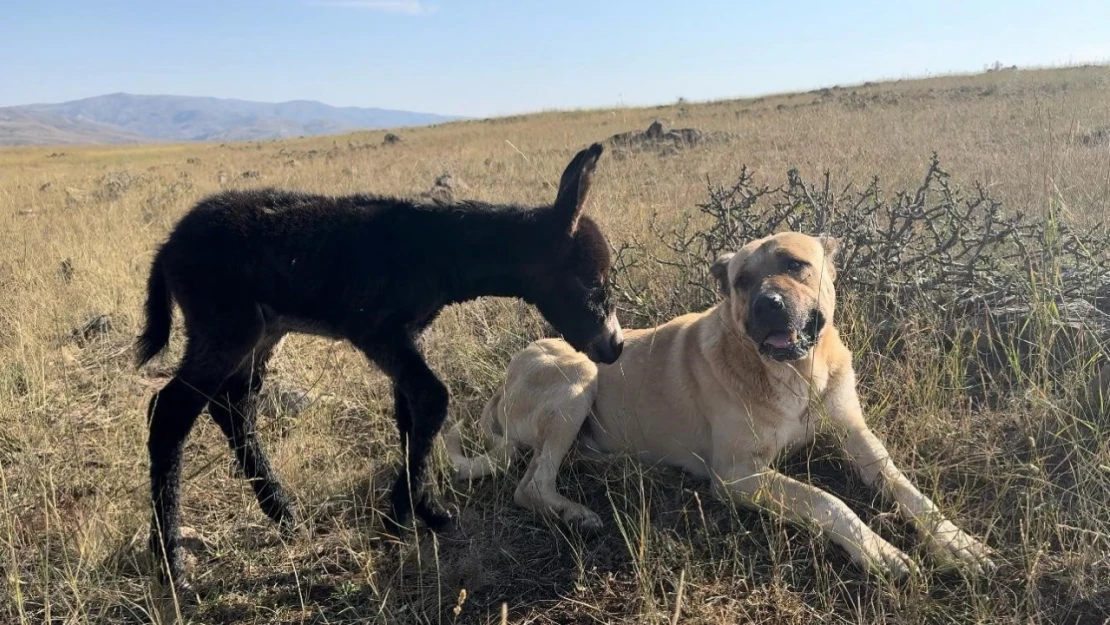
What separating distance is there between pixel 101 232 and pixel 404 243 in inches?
293

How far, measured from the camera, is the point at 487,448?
13.0 feet

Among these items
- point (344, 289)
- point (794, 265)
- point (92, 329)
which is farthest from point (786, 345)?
point (92, 329)

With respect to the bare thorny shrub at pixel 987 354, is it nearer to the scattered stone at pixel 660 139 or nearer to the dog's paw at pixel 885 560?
the dog's paw at pixel 885 560

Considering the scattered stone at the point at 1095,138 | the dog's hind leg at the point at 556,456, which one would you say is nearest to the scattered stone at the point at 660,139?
the scattered stone at the point at 1095,138

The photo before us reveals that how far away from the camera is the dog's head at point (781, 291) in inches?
121

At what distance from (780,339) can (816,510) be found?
75 centimetres

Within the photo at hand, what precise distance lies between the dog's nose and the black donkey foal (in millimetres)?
676

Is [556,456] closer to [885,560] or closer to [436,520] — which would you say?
[436,520]

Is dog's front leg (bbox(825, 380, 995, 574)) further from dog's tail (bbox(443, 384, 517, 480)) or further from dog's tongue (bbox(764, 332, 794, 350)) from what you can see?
dog's tail (bbox(443, 384, 517, 480))

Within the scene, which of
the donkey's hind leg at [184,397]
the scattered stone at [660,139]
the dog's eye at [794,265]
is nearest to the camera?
the donkey's hind leg at [184,397]

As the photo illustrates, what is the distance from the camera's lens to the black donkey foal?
2.74m

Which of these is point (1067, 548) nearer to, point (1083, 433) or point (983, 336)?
point (1083, 433)

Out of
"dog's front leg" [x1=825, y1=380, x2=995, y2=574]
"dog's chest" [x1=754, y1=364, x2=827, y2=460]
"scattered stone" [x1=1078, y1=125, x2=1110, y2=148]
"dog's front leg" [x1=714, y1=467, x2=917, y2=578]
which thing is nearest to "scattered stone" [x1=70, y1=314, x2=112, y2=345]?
"dog's front leg" [x1=714, y1=467, x2=917, y2=578]

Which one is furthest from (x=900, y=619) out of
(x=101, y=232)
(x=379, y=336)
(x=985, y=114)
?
(x=985, y=114)
